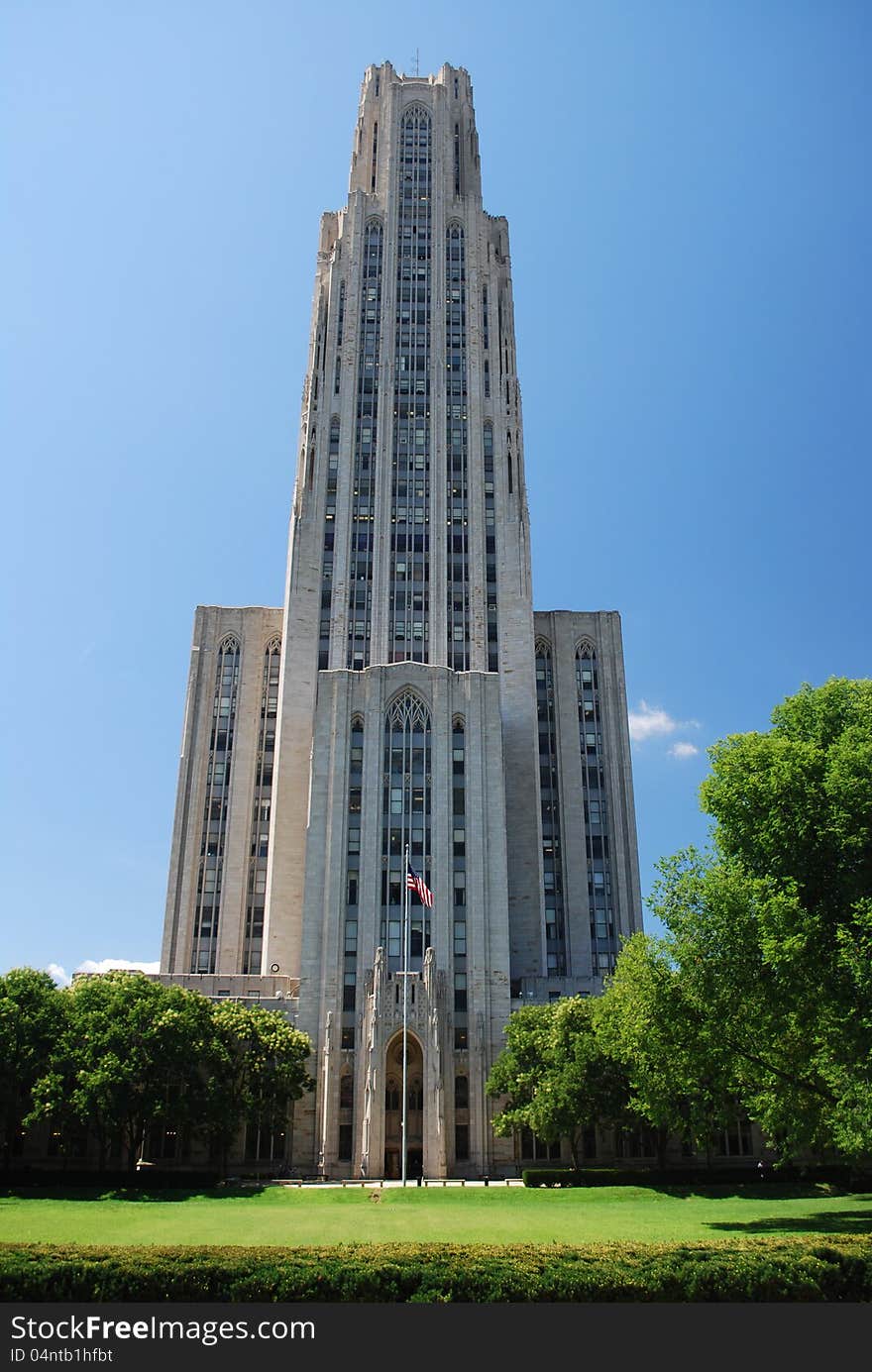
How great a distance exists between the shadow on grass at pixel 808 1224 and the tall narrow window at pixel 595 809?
210 ft

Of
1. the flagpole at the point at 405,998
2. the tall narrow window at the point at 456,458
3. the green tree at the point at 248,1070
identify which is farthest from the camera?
the tall narrow window at the point at 456,458

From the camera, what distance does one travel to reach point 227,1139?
6500 centimetres

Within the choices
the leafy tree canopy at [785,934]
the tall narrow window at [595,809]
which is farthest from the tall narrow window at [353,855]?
the leafy tree canopy at [785,934]

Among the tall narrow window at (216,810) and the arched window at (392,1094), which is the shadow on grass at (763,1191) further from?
the tall narrow window at (216,810)

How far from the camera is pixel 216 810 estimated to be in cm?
10894

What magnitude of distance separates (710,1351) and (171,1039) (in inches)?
2000

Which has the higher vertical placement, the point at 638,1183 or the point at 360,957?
the point at 360,957

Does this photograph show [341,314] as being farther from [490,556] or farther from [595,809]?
[595,809]

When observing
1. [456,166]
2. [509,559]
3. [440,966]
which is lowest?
[440,966]

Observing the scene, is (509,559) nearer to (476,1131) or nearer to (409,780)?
(409,780)

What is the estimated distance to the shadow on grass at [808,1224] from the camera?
33469 mm

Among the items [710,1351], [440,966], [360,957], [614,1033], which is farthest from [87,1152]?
[710,1351]

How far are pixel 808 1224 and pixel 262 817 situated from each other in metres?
80.1

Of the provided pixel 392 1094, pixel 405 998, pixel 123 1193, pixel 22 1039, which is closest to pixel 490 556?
pixel 405 998
